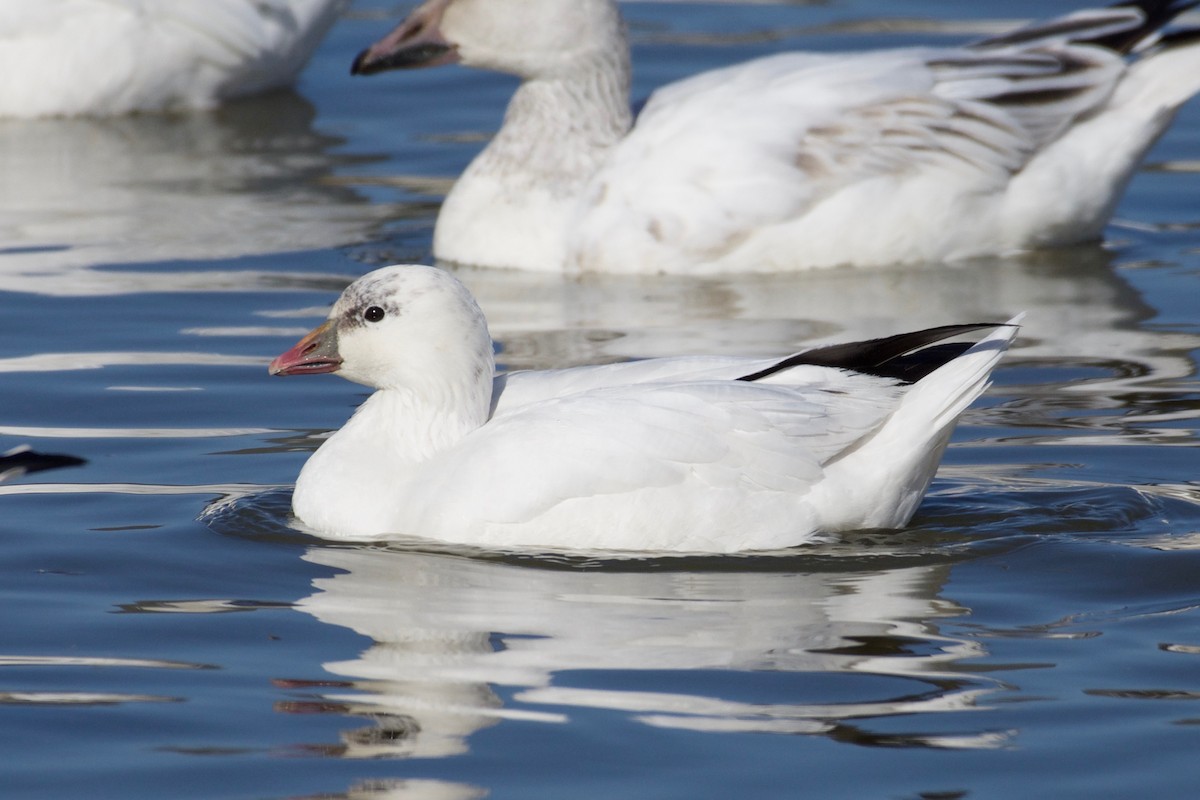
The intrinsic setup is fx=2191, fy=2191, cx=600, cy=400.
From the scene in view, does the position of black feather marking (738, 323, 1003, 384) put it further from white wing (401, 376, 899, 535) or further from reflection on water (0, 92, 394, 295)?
reflection on water (0, 92, 394, 295)

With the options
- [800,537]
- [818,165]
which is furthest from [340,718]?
[818,165]

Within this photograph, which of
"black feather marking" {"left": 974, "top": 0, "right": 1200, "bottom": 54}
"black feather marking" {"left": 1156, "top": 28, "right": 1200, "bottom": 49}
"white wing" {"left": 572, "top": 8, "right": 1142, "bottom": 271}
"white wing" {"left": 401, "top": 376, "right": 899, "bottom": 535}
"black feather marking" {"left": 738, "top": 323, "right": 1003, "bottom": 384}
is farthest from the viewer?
"black feather marking" {"left": 974, "top": 0, "right": 1200, "bottom": 54}

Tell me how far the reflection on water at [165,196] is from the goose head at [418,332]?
130 inches

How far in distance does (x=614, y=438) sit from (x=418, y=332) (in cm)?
80

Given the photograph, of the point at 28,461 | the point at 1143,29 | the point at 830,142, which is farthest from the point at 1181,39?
the point at 28,461

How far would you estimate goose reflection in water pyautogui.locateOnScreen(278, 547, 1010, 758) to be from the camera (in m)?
5.08

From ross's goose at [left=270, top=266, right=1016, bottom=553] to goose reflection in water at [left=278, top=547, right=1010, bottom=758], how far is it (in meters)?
0.14

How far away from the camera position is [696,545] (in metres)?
6.24

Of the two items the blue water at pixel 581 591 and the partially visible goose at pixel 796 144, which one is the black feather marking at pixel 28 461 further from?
the partially visible goose at pixel 796 144

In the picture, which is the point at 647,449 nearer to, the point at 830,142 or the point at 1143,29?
the point at 830,142

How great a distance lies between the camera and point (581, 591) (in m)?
5.95

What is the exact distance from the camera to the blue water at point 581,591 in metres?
4.91

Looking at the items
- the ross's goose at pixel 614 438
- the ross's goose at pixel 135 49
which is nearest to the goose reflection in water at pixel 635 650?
the ross's goose at pixel 614 438

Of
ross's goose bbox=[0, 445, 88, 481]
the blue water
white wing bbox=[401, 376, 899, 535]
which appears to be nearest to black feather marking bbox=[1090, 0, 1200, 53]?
the blue water
